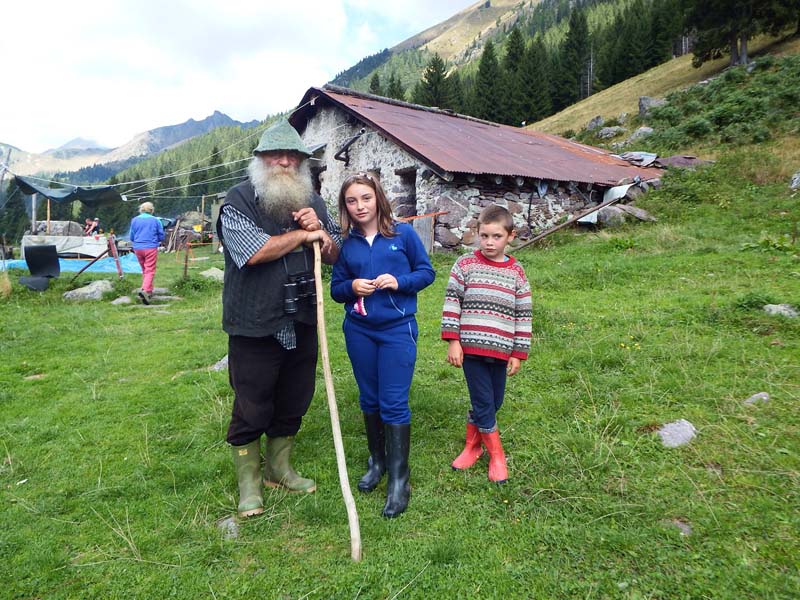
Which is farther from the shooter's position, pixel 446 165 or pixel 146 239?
pixel 446 165

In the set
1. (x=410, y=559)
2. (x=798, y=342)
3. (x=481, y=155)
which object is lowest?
(x=410, y=559)

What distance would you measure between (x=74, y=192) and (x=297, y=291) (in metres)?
19.4

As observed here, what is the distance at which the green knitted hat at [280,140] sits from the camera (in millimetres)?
2842

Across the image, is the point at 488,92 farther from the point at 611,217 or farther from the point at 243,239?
the point at 243,239

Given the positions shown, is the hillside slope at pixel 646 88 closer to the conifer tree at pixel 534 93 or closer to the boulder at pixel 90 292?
the conifer tree at pixel 534 93

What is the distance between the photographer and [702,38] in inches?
1174

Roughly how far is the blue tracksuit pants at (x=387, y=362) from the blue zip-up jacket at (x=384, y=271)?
64 millimetres

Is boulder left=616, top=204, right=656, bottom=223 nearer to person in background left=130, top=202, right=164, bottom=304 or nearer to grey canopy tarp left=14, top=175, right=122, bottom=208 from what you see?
person in background left=130, top=202, right=164, bottom=304

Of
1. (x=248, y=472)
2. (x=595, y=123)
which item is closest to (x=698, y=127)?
(x=595, y=123)

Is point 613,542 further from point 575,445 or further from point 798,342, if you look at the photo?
point 798,342

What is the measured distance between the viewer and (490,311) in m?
3.00

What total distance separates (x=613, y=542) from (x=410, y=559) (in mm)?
1073

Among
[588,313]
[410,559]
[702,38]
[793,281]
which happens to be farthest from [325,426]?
[702,38]

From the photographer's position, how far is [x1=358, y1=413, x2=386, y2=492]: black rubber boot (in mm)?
3119
